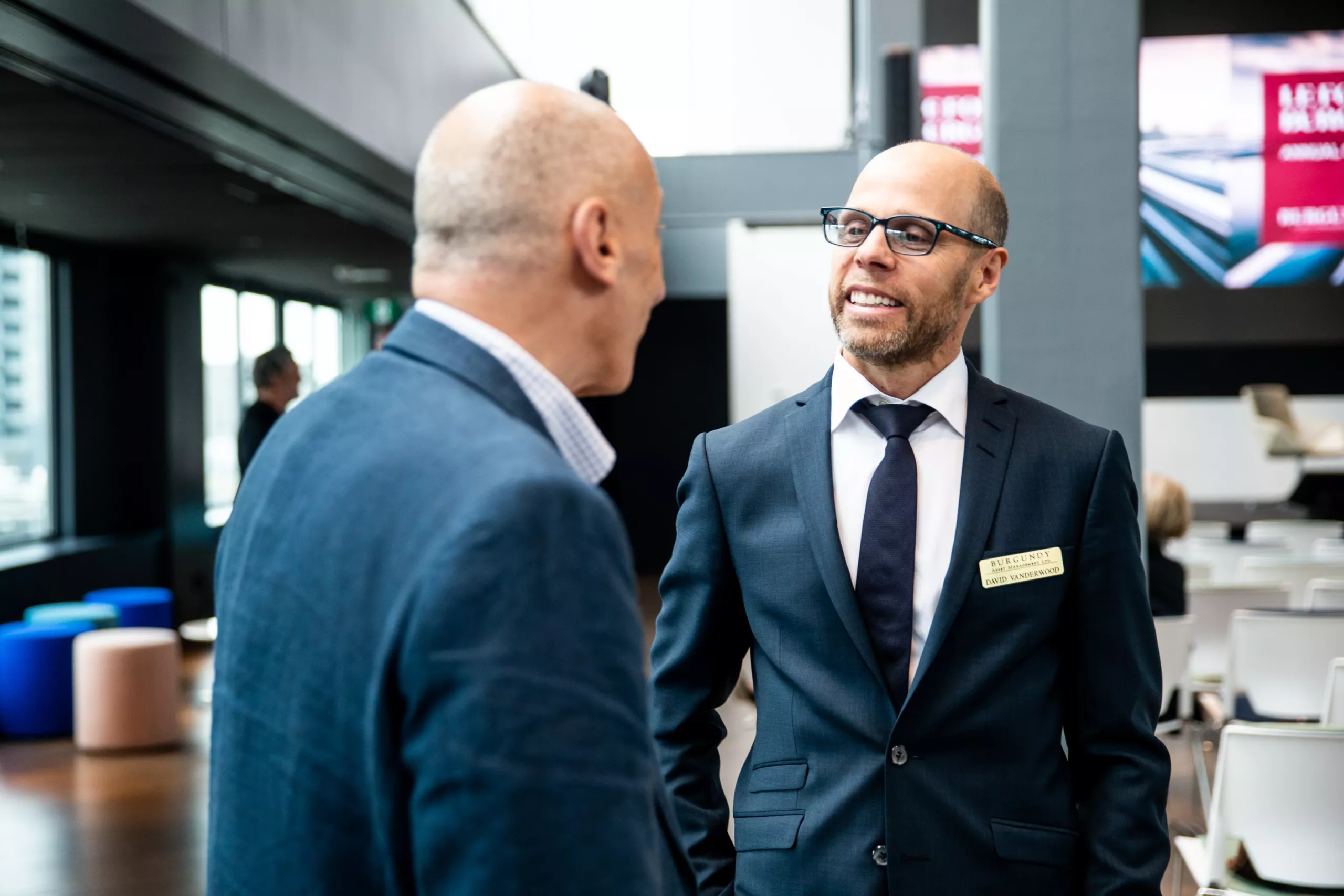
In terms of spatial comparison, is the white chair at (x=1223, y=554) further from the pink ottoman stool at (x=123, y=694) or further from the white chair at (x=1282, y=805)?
the pink ottoman stool at (x=123, y=694)

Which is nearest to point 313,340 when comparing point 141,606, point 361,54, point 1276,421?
point 141,606

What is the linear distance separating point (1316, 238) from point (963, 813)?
1066 cm

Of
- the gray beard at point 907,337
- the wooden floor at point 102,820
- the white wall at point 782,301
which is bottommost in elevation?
the wooden floor at point 102,820

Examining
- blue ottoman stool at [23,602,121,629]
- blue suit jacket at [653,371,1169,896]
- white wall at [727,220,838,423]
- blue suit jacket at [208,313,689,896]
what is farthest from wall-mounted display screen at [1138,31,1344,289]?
blue suit jacket at [208,313,689,896]

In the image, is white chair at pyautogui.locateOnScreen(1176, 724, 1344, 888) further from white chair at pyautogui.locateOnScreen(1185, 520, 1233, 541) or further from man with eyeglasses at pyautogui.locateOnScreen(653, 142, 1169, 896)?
white chair at pyautogui.locateOnScreen(1185, 520, 1233, 541)

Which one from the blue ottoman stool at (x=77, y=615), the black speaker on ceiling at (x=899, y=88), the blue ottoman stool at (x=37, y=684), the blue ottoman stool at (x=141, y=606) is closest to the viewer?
the black speaker on ceiling at (x=899, y=88)

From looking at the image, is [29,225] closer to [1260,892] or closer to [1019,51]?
[1019,51]

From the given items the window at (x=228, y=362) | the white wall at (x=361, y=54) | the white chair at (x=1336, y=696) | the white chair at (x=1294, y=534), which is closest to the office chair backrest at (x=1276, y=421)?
the white chair at (x=1294, y=534)

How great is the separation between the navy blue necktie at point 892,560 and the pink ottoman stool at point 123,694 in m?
6.45

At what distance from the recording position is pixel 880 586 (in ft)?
5.29

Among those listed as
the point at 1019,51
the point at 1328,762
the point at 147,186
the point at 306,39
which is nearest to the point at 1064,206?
the point at 1019,51

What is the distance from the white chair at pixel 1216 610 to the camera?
567 centimetres

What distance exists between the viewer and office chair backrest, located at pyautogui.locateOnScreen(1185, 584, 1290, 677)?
567 cm

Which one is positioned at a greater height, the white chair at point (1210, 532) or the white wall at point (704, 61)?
the white wall at point (704, 61)
